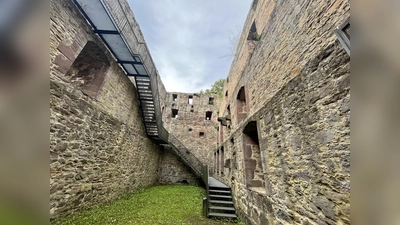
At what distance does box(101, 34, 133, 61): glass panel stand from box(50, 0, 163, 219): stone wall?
247 mm

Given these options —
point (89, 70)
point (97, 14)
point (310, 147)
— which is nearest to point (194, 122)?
point (89, 70)

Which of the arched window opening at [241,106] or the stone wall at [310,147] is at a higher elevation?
the arched window opening at [241,106]

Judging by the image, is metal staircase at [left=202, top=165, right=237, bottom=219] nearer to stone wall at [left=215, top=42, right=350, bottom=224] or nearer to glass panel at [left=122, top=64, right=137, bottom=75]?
stone wall at [left=215, top=42, right=350, bottom=224]

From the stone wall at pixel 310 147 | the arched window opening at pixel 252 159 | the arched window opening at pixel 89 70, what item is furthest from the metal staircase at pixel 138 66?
the stone wall at pixel 310 147

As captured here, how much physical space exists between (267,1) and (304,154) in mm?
4404

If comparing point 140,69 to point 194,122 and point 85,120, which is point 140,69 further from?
point 194,122

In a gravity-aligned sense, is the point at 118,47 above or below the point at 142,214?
above

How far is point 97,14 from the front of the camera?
4324 mm

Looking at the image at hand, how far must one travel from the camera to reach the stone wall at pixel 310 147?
192 centimetres

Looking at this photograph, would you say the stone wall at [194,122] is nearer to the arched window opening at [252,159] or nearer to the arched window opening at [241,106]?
the arched window opening at [241,106]

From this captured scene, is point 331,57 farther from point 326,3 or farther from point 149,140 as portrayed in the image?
point 149,140

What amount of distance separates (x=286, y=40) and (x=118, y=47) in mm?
4850

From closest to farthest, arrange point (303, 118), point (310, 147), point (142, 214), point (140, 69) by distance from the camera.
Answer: point (310, 147)
point (303, 118)
point (142, 214)
point (140, 69)
